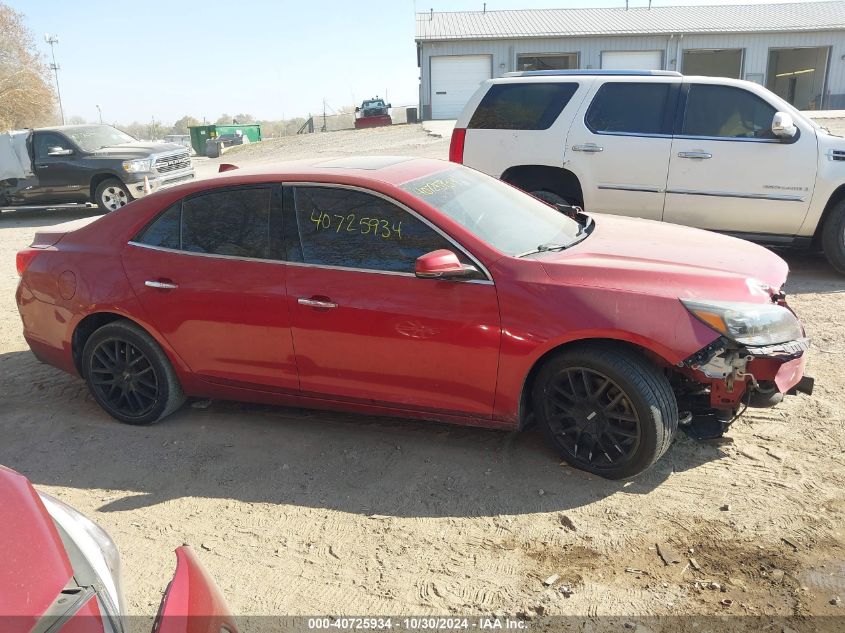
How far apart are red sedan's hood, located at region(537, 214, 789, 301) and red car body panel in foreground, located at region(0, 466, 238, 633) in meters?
2.29

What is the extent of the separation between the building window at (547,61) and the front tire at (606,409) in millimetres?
31542

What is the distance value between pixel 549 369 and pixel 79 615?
2.45 meters

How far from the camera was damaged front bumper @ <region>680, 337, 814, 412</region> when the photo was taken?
126 inches

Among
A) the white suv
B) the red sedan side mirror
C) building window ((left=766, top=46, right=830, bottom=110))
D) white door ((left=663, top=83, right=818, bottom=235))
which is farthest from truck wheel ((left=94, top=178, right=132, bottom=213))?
building window ((left=766, top=46, right=830, bottom=110))

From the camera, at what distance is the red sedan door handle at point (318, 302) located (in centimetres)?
373

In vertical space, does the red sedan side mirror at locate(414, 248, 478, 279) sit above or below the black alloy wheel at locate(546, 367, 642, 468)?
above

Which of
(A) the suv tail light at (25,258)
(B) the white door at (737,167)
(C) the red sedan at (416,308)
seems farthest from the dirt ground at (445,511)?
(B) the white door at (737,167)

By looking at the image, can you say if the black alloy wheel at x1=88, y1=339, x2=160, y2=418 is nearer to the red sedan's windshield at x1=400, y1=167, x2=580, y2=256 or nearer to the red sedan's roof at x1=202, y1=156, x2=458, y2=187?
the red sedan's roof at x1=202, y1=156, x2=458, y2=187

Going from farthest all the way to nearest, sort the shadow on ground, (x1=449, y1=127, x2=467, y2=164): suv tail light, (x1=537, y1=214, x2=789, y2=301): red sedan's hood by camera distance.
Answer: (x1=449, y1=127, x2=467, y2=164): suv tail light < the shadow on ground < (x1=537, y1=214, x2=789, y2=301): red sedan's hood

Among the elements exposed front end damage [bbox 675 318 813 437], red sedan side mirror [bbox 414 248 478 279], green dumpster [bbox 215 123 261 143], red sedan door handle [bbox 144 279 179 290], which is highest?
green dumpster [bbox 215 123 261 143]

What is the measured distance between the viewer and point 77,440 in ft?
14.1

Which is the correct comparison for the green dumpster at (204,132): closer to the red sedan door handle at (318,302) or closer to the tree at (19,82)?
the tree at (19,82)

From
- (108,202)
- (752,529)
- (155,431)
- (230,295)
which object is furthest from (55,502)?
(108,202)

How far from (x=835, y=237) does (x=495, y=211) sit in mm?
4458
